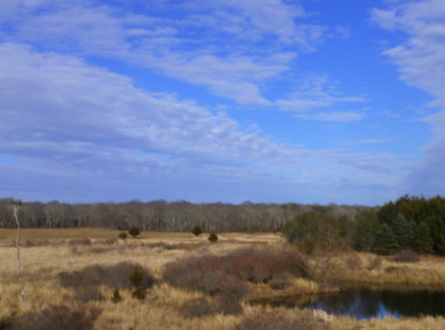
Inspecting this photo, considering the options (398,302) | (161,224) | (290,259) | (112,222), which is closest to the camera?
(398,302)

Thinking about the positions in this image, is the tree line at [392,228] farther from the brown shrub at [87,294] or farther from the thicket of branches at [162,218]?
the thicket of branches at [162,218]

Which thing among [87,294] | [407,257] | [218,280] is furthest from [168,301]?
[407,257]

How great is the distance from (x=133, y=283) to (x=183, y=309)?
12.1 feet

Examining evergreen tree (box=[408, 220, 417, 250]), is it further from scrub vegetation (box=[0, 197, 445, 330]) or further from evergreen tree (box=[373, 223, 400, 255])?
evergreen tree (box=[373, 223, 400, 255])

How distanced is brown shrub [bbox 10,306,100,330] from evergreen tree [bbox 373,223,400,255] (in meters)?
30.0

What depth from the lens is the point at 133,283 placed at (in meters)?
15.5

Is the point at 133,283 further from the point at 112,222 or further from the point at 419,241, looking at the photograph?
the point at 112,222

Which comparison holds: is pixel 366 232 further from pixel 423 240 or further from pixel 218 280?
pixel 218 280

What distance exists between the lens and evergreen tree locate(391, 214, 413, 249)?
3312cm

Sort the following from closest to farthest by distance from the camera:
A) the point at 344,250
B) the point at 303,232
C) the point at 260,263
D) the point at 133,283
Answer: the point at 133,283 → the point at 260,263 → the point at 344,250 → the point at 303,232

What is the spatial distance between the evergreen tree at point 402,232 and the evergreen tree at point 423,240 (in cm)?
64

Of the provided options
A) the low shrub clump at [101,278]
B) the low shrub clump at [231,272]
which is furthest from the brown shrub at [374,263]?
the low shrub clump at [101,278]

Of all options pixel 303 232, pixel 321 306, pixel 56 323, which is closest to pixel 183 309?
pixel 56 323

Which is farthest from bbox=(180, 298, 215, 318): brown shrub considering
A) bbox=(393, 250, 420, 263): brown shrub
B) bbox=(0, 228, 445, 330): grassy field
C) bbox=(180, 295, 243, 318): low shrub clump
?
bbox=(393, 250, 420, 263): brown shrub
